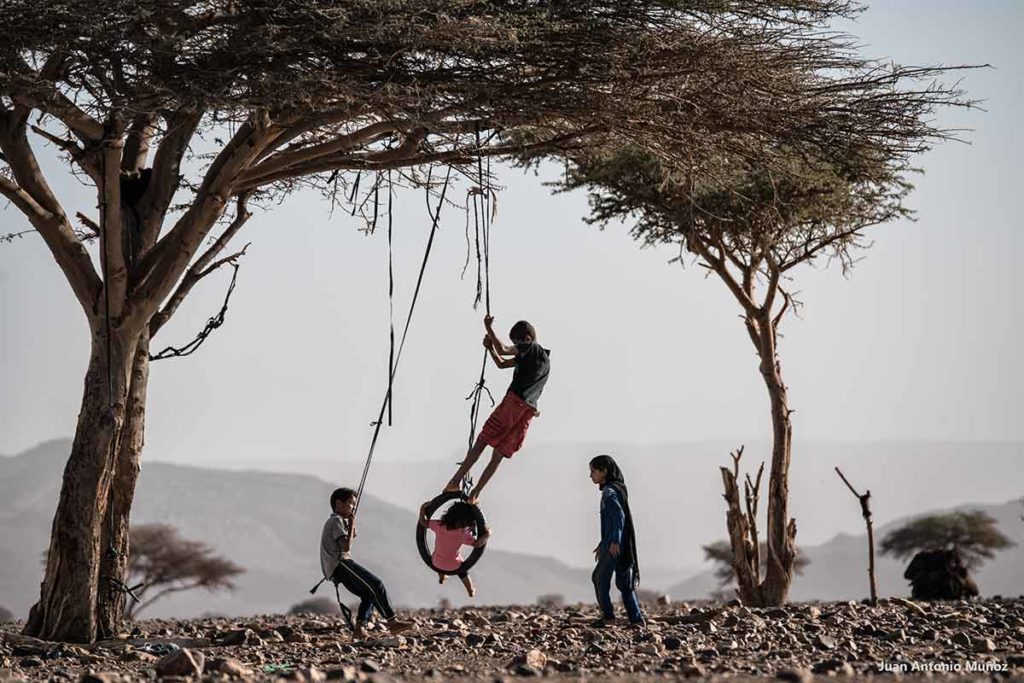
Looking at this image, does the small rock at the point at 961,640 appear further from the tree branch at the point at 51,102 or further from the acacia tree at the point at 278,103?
the tree branch at the point at 51,102

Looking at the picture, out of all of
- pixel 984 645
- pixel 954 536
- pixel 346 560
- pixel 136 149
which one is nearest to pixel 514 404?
pixel 346 560

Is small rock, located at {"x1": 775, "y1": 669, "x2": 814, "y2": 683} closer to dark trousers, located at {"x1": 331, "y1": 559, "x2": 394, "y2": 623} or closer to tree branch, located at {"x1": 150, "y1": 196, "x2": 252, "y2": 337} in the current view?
dark trousers, located at {"x1": 331, "y1": 559, "x2": 394, "y2": 623}

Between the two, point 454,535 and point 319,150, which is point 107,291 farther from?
point 454,535

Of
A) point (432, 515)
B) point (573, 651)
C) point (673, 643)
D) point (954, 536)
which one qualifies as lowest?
point (573, 651)

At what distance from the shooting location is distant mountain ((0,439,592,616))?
107750mm

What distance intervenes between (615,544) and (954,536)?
2590 centimetres

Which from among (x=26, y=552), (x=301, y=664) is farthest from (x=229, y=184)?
(x=26, y=552)

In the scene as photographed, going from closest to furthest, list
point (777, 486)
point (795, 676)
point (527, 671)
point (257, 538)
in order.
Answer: point (795, 676), point (527, 671), point (777, 486), point (257, 538)

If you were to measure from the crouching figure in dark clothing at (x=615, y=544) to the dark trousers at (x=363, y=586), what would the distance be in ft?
6.22

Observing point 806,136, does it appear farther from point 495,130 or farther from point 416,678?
point 416,678

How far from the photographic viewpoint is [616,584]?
491 inches

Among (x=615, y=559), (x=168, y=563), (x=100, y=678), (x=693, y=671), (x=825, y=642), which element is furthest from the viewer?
(x=168, y=563)

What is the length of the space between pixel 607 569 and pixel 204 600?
105 metres

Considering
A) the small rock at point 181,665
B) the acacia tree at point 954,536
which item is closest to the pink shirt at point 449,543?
the small rock at point 181,665
